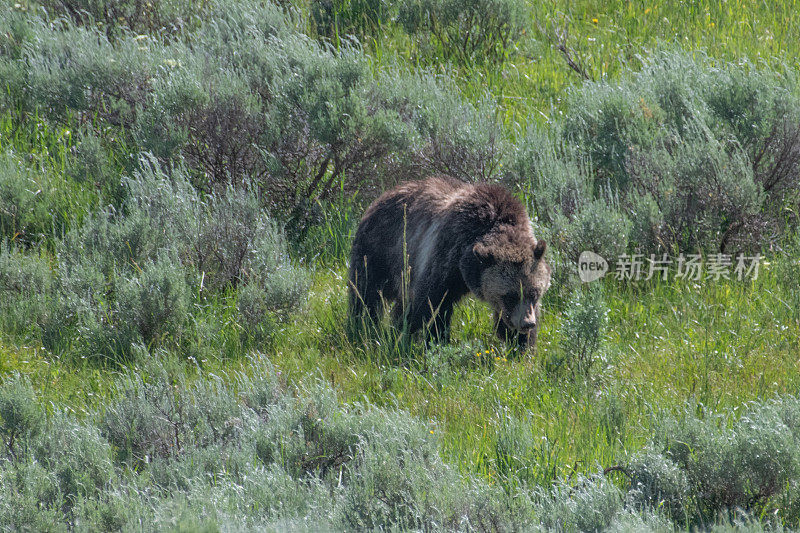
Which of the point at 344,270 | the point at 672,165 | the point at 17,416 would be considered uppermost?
the point at 672,165

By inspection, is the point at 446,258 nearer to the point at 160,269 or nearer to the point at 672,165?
the point at 160,269

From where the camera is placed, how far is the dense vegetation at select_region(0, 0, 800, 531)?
14.7 feet

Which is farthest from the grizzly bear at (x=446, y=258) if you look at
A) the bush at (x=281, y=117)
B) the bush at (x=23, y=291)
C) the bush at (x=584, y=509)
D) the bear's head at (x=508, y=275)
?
the bush at (x=23, y=291)

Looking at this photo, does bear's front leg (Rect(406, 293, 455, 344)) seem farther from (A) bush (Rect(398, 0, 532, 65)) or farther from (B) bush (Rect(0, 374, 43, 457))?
(A) bush (Rect(398, 0, 532, 65))

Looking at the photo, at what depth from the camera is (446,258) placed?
21.0 ft

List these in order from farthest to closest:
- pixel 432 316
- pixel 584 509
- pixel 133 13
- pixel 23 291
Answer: pixel 133 13 < pixel 23 291 < pixel 432 316 < pixel 584 509

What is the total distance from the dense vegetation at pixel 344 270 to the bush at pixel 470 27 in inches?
1.5

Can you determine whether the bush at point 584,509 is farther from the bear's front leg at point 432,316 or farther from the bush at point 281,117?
the bush at point 281,117

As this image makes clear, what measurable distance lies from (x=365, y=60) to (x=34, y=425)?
5411mm

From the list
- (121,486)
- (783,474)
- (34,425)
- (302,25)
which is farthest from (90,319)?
(302,25)

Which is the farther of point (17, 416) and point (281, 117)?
point (281, 117)

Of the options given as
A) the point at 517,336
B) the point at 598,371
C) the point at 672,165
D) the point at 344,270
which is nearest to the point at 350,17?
the point at 344,270

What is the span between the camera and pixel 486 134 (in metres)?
8.60

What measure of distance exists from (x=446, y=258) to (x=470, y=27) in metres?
5.35
